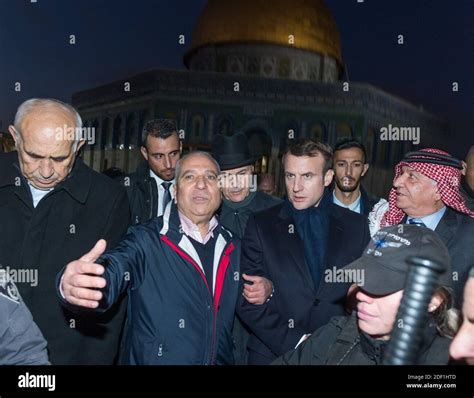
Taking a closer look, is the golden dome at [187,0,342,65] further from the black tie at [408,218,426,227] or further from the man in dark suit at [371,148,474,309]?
the black tie at [408,218,426,227]

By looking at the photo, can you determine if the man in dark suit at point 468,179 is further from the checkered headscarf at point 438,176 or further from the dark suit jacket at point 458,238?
the dark suit jacket at point 458,238

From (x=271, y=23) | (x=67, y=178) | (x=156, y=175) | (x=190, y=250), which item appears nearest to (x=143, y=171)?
(x=156, y=175)

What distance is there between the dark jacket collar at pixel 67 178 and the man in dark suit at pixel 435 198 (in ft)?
5.00

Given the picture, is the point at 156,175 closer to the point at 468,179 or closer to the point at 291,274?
the point at 291,274

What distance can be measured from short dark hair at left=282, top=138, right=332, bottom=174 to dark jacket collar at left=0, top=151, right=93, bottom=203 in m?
0.99

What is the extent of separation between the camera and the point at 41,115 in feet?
7.82

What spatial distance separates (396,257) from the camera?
1.79 metres

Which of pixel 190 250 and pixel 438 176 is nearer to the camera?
pixel 190 250

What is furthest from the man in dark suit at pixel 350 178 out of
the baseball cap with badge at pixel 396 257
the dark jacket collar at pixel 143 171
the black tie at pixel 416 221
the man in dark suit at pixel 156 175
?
the baseball cap with badge at pixel 396 257

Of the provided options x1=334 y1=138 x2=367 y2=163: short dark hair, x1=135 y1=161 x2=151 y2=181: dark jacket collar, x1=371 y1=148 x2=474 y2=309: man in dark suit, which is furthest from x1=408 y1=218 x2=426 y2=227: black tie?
x1=135 y1=161 x2=151 y2=181: dark jacket collar

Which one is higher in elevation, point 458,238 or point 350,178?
point 350,178

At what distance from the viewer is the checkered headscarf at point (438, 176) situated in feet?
8.66

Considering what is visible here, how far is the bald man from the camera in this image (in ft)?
7.80

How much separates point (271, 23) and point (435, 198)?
2699 millimetres
